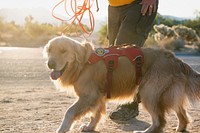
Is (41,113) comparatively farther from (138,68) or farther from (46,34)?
(46,34)

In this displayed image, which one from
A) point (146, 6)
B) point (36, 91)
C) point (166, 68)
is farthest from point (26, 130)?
point (36, 91)

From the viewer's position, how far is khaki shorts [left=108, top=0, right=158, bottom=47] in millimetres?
7164

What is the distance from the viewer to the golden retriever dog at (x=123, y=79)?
605cm

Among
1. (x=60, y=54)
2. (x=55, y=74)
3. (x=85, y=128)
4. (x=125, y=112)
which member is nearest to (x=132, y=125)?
(x=125, y=112)

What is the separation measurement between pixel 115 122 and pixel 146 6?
1.87 m

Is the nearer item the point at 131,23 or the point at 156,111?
the point at 156,111

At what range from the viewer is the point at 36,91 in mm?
10641

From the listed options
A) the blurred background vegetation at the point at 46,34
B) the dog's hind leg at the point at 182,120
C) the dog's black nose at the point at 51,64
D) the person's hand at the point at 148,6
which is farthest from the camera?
the blurred background vegetation at the point at 46,34

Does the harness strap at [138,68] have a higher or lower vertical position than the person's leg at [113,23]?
lower

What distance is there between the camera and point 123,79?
636 cm

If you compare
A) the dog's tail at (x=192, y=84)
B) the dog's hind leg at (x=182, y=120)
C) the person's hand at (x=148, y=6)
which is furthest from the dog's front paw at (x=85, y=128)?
the person's hand at (x=148, y=6)

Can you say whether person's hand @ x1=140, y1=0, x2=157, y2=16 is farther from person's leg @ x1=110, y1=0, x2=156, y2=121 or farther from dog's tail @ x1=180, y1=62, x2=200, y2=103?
dog's tail @ x1=180, y1=62, x2=200, y2=103

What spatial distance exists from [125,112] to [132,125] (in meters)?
0.35

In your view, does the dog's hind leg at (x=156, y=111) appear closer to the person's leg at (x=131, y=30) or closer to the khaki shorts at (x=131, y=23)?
the person's leg at (x=131, y=30)
